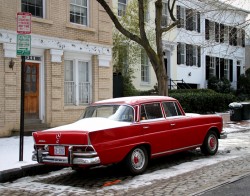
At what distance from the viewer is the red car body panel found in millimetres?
7348

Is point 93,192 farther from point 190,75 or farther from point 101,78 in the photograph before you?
point 190,75

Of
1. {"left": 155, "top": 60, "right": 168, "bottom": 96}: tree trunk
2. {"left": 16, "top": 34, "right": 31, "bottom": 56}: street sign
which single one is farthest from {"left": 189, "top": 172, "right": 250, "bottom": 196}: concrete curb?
{"left": 155, "top": 60, "right": 168, "bottom": 96}: tree trunk

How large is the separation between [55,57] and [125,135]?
7.81 metres

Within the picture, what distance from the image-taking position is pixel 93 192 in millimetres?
6848

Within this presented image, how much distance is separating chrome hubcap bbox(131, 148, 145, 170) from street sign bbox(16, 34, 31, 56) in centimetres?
349

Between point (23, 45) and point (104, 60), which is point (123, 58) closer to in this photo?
point (104, 60)

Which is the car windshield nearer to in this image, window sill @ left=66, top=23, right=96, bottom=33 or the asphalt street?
the asphalt street

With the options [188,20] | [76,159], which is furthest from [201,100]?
[76,159]

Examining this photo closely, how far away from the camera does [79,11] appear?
16.3m

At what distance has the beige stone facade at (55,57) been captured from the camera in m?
13.4

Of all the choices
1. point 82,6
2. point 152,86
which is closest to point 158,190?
point 82,6

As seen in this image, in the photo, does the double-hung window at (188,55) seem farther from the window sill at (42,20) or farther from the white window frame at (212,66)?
the window sill at (42,20)

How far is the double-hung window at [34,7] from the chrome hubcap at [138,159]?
8404mm

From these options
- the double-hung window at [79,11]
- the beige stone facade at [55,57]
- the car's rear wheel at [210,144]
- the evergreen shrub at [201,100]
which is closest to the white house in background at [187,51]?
the evergreen shrub at [201,100]
